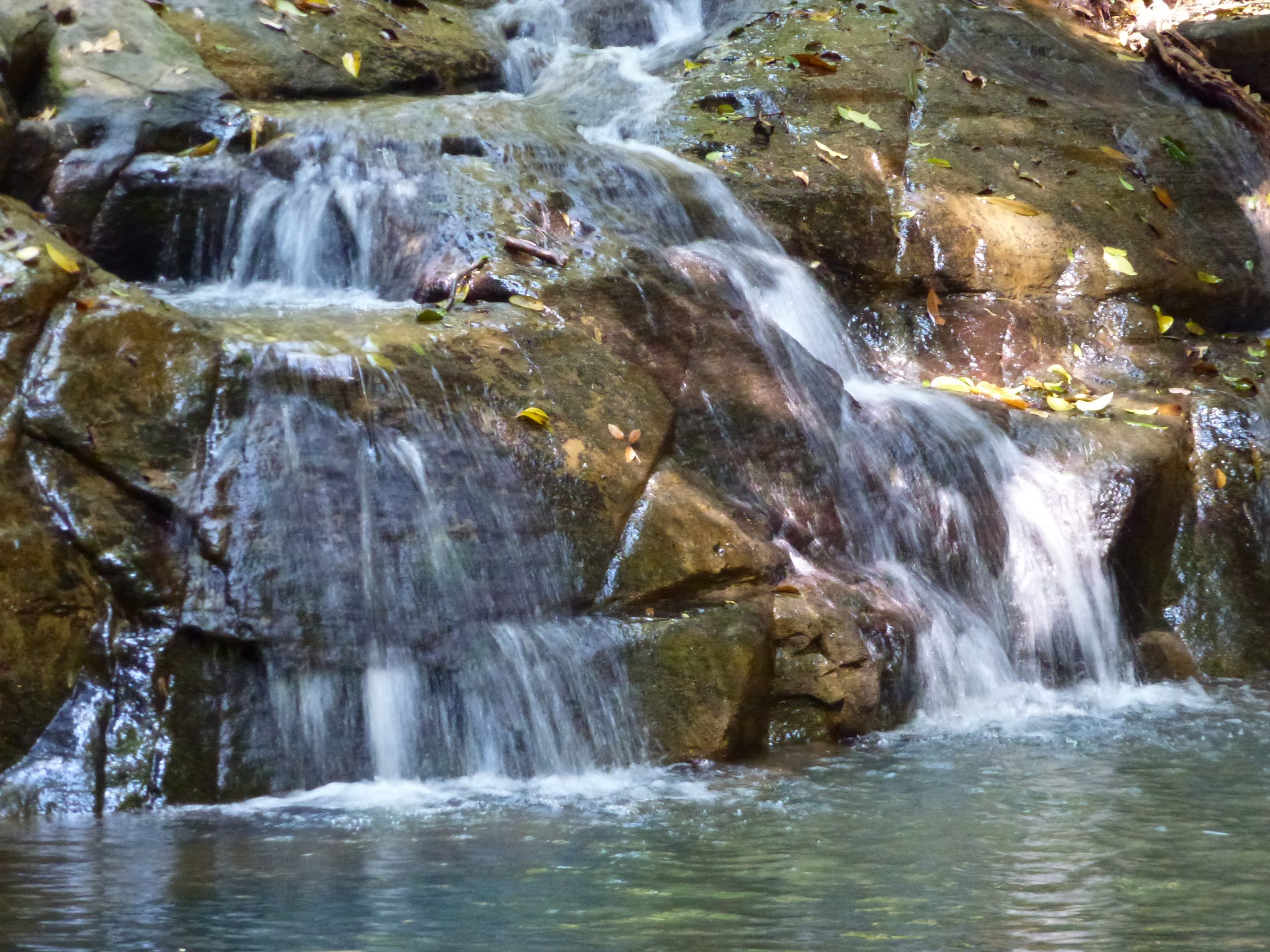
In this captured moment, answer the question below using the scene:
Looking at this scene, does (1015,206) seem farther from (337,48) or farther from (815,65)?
(337,48)

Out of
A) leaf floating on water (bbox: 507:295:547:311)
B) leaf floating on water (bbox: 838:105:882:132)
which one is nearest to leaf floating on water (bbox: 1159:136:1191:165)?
leaf floating on water (bbox: 838:105:882:132)

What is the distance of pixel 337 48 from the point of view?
25.6 ft

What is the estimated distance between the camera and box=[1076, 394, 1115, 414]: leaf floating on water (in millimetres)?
6875

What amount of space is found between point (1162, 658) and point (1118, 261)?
9.00ft

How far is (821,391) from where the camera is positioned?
606 centimetres

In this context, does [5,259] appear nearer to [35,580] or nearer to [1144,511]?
[35,580]

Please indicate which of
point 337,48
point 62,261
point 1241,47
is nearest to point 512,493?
point 62,261

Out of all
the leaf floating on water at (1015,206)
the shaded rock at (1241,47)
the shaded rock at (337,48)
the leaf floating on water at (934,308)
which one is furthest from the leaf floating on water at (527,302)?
the shaded rock at (1241,47)

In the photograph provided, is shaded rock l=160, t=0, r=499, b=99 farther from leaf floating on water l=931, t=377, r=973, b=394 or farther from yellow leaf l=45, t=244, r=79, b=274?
leaf floating on water l=931, t=377, r=973, b=394

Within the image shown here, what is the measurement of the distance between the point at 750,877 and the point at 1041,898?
659 mm

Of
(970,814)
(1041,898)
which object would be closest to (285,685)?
(970,814)

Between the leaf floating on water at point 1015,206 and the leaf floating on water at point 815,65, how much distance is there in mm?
1384

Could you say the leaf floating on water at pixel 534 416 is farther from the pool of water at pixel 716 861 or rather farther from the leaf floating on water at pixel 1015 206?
the leaf floating on water at pixel 1015 206

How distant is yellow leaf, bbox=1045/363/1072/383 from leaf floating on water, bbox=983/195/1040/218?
3.28 ft
